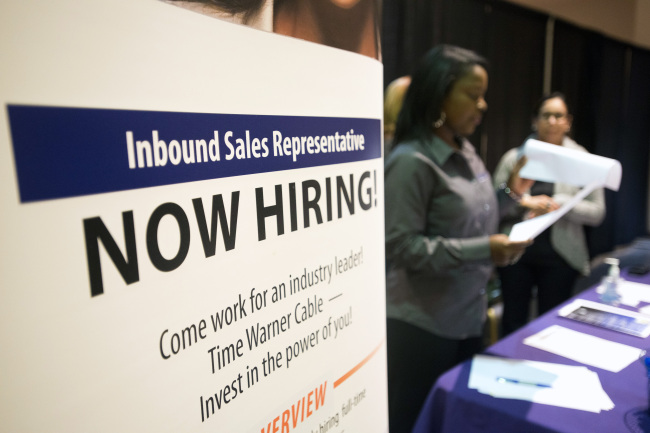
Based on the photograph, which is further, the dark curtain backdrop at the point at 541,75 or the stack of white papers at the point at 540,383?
the dark curtain backdrop at the point at 541,75

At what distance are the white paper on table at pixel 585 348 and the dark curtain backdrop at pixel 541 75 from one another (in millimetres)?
2245

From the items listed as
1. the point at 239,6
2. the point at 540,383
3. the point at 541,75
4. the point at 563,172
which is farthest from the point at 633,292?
the point at 541,75

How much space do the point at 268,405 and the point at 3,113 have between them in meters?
0.48

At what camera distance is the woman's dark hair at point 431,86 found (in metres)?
1.53

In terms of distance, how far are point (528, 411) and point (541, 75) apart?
4558mm

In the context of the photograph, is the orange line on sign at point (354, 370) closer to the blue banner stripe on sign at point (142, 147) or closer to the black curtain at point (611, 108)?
the blue banner stripe on sign at point (142, 147)

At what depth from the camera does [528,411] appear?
1.09m

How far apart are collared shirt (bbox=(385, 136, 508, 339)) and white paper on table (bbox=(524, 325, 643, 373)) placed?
235mm

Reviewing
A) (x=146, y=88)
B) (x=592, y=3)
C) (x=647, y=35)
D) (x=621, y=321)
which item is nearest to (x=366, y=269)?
(x=146, y=88)

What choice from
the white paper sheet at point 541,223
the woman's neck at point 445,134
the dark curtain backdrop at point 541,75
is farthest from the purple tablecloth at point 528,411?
the dark curtain backdrop at point 541,75

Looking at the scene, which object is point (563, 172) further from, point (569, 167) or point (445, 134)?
point (445, 134)

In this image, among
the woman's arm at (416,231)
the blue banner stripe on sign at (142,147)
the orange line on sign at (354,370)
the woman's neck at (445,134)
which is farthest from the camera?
the woman's neck at (445,134)

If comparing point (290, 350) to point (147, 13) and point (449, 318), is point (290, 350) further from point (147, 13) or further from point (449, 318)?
point (449, 318)

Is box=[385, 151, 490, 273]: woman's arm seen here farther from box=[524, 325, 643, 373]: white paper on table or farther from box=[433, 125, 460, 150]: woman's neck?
box=[524, 325, 643, 373]: white paper on table
